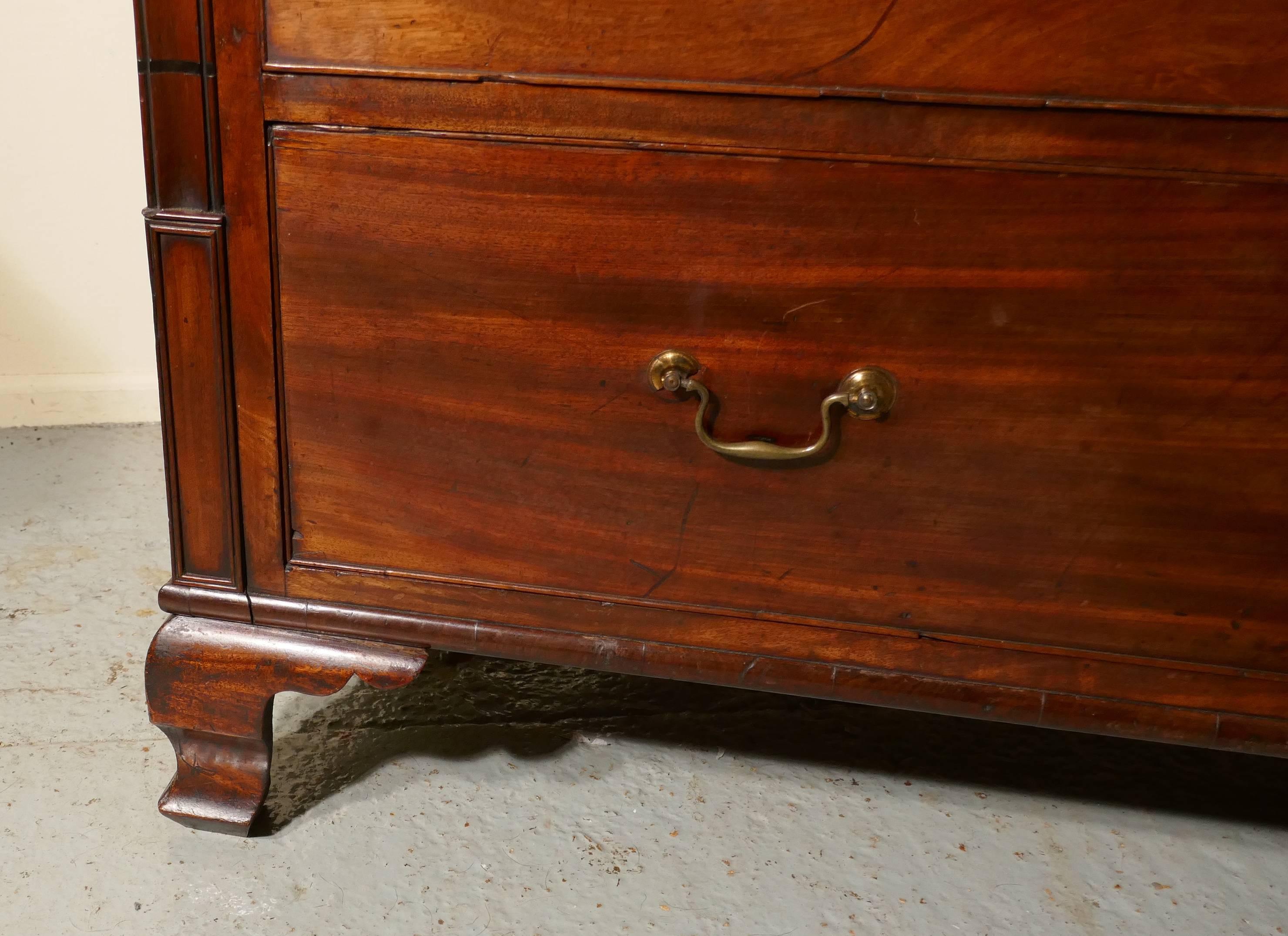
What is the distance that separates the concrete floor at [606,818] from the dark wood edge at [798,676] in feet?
0.59

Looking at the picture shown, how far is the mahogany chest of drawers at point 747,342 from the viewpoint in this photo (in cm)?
65

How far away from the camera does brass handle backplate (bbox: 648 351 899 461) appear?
27.8 inches

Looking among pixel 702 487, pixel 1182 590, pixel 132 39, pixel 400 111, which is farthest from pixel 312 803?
pixel 132 39

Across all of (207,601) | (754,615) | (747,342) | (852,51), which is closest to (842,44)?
(852,51)

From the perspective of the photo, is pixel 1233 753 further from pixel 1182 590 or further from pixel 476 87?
pixel 476 87

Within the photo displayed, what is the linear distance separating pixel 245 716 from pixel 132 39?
1.20 m

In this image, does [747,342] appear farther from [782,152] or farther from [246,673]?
[246,673]

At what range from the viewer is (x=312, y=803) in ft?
3.03

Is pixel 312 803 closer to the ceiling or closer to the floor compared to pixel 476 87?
closer to the floor

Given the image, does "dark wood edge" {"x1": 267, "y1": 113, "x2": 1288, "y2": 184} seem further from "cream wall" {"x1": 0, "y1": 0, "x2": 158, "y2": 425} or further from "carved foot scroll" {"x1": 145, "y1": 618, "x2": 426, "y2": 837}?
"cream wall" {"x1": 0, "y1": 0, "x2": 158, "y2": 425}

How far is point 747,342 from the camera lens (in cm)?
72

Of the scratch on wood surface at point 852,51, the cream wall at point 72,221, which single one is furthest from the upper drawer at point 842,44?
the cream wall at point 72,221

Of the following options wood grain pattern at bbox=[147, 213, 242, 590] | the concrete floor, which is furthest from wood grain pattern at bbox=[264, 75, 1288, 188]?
the concrete floor

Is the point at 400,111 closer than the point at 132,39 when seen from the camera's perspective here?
Yes
